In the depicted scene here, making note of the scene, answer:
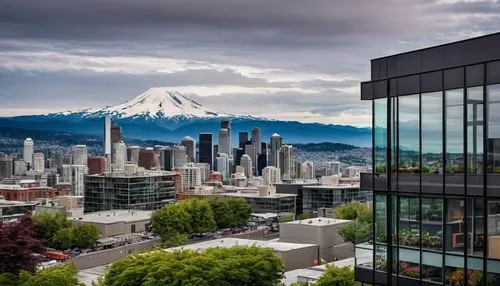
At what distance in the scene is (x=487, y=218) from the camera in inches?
856

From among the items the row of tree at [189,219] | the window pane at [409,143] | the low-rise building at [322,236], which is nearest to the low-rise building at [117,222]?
the row of tree at [189,219]

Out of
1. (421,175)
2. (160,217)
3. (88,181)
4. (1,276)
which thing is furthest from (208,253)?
(88,181)

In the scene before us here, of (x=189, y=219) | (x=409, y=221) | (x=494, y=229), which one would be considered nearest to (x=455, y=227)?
(x=494, y=229)

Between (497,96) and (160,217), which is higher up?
(497,96)

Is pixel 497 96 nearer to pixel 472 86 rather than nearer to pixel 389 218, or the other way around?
pixel 472 86

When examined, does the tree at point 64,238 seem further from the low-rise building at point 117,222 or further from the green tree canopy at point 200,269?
the green tree canopy at point 200,269

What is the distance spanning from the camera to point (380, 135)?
25.7 meters

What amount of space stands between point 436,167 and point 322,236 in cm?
5507

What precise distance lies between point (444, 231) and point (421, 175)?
1860 millimetres

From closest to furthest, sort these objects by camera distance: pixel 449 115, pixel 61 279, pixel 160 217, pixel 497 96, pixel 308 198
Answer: pixel 497 96
pixel 449 115
pixel 61 279
pixel 160 217
pixel 308 198

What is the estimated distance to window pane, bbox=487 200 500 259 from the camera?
70.5 ft

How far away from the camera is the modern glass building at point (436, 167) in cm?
2172

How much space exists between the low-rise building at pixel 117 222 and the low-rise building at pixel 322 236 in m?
31.0

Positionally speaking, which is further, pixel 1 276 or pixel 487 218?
pixel 1 276
